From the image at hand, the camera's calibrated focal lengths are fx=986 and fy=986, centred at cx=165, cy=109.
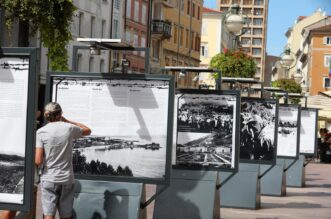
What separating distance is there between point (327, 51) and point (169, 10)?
181 ft

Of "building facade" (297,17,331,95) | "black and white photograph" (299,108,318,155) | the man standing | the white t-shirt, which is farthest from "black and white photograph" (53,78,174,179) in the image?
"building facade" (297,17,331,95)

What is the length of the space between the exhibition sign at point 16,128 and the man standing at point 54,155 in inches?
31.3

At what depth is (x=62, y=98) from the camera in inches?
474

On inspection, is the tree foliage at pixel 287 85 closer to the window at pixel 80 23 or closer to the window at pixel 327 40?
the window at pixel 80 23

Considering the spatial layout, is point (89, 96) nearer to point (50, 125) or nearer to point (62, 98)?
point (62, 98)

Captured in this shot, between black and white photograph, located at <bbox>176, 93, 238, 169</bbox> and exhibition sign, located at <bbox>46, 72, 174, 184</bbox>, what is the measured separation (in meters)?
2.67

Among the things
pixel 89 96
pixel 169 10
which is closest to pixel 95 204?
pixel 89 96

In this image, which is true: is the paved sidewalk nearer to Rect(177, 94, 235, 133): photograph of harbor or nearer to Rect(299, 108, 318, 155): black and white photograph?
Rect(299, 108, 318, 155): black and white photograph

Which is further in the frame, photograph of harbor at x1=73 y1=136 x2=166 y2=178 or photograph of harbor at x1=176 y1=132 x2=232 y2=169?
photograph of harbor at x1=176 y1=132 x2=232 y2=169

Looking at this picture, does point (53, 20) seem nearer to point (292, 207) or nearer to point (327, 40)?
point (292, 207)

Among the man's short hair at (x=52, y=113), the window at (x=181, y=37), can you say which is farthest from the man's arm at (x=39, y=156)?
the window at (x=181, y=37)

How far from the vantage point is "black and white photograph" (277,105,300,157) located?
22719 millimetres

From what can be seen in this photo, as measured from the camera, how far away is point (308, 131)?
27.7 meters

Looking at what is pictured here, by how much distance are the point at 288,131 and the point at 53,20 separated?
8219 mm
